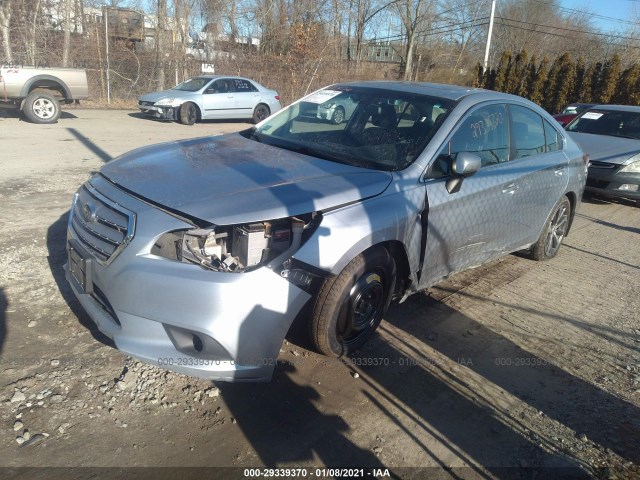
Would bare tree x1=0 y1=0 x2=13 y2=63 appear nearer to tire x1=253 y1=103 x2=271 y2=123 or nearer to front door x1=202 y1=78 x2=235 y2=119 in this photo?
front door x1=202 y1=78 x2=235 y2=119

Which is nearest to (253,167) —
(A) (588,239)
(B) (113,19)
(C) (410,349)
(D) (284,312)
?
(D) (284,312)

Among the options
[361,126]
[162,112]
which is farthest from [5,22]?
[361,126]

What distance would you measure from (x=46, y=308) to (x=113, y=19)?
20133 millimetres

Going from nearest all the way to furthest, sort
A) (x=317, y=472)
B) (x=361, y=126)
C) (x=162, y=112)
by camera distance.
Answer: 1. (x=317, y=472)
2. (x=361, y=126)
3. (x=162, y=112)

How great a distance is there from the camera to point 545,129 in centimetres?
493

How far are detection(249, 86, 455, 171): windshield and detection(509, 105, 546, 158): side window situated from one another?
0.95 m

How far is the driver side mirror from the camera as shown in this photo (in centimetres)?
340

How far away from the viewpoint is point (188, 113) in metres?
15.1

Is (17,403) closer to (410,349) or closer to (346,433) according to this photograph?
(346,433)

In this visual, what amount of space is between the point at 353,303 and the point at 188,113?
13390mm

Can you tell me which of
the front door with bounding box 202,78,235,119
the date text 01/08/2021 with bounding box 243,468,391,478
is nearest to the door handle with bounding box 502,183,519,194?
the date text 01/08/2021 with bounding box 243,468,391,478

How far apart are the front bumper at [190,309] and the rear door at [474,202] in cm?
133

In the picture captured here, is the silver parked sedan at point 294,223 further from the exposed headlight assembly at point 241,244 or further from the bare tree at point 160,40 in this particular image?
the bare tree at point 160,40

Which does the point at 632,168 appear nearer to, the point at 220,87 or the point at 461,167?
the point at 461,167
